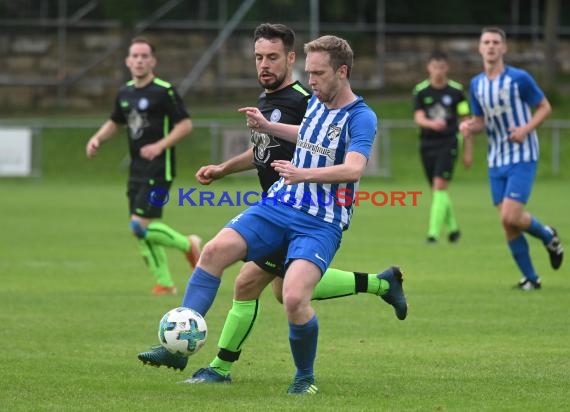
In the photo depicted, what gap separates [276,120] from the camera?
25.5ft

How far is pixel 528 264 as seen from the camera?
11.9m

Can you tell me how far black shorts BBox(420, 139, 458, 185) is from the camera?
17312mm

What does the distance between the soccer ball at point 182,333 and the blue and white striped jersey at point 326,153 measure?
0.85 m

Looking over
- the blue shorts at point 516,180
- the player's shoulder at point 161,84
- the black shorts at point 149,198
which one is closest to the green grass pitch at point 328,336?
the black shorts at point 149,198

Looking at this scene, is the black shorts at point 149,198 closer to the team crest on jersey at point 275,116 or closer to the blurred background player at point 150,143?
the blurred background player at point 150,143

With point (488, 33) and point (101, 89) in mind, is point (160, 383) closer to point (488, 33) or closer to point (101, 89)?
point (488, 33)

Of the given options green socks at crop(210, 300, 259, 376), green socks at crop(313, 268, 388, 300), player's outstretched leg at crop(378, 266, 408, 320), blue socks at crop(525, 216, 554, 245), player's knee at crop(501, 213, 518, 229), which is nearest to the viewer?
green socks at crop(210, 300, 259, 376)

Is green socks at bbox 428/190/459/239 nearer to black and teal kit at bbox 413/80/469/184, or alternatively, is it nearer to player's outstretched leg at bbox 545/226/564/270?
black and teal kit at bbox 413/80/469/184

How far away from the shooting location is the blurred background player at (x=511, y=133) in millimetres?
11695

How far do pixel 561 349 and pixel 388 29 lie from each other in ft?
109

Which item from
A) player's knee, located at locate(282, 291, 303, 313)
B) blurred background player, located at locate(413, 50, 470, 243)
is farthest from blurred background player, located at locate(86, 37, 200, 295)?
blurred background player, located at locate(413, 50, 470, 243)

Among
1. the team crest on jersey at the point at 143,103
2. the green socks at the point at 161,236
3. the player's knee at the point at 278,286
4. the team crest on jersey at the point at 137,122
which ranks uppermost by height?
the team crest on jersey at the point at 143,103

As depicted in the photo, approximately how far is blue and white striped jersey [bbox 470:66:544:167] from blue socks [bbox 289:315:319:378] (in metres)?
5.37

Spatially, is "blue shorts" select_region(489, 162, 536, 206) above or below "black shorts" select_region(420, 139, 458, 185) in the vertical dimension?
above
